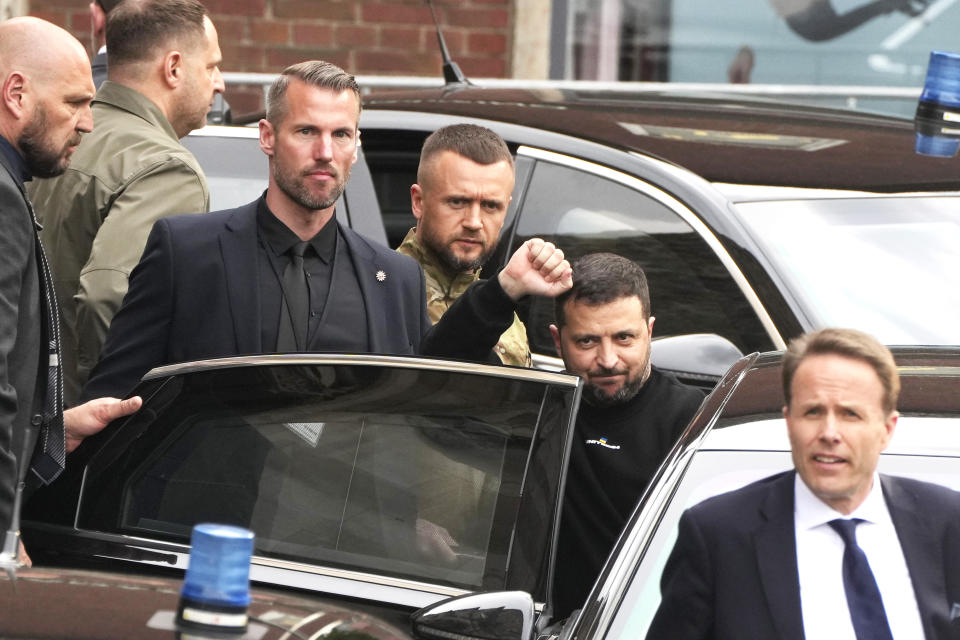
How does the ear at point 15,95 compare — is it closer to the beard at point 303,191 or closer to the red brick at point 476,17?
the beard at point 303,191

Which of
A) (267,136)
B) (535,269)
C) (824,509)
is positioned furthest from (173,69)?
(824,509)

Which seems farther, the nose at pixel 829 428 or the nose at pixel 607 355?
the nose at pixel 607 355

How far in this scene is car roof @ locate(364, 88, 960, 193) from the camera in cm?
454

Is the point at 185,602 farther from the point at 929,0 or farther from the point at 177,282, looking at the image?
the point at 929,0

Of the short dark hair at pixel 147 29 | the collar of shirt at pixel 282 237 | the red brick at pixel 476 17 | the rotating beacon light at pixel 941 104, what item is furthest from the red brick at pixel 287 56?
the collar of shirt at pixel 282 237

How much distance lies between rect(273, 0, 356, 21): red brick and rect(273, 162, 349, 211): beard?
575 centimetres

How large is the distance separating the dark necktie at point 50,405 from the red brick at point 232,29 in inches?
240

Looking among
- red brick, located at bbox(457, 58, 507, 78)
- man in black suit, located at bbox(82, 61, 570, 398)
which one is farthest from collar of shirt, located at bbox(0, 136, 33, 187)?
red brick, located at bbox(457, 58, 507, 78)

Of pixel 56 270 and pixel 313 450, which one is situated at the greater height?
pixel 56 270

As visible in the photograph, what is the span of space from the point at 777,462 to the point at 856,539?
207 millimetres

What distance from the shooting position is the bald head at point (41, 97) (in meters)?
3.68

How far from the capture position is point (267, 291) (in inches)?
154

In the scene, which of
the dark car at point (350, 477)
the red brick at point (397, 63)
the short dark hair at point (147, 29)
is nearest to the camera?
the dark car at point (350, 477)

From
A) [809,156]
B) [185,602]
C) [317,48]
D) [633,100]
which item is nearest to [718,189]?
[809,156]
